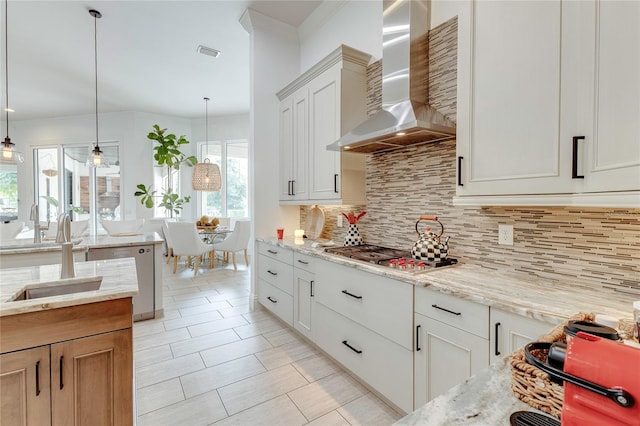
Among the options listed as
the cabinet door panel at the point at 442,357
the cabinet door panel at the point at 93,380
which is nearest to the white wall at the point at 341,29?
the cabinet door panel at the point at 442,357

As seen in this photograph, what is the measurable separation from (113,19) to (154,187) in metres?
4.23

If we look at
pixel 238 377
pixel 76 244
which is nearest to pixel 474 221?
pixel 238 377

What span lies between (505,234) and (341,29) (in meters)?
2.65

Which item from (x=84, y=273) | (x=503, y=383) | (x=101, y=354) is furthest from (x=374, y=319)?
(x=84, y=273)

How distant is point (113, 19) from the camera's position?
3422 mm

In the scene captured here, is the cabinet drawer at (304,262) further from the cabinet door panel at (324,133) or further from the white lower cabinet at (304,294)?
the cabinet door panel at (324,133)

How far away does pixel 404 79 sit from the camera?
6.80 feet

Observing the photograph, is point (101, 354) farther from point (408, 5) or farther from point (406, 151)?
point (408, 5)

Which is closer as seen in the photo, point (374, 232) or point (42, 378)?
point (42, 378)

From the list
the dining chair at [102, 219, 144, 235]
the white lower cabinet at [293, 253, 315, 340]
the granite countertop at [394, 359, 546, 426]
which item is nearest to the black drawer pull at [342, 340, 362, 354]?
the white lower cabinet at [293, 253, 315, 340]

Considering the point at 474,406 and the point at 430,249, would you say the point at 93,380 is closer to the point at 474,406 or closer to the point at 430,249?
the point at 474,406

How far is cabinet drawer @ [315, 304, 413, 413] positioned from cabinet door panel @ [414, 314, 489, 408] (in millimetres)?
76

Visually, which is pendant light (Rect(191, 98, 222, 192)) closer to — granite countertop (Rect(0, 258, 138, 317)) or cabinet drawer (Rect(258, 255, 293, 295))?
cabinet drawer (Rect(258, 255, 293, 295))

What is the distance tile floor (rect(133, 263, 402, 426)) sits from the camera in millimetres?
1786
